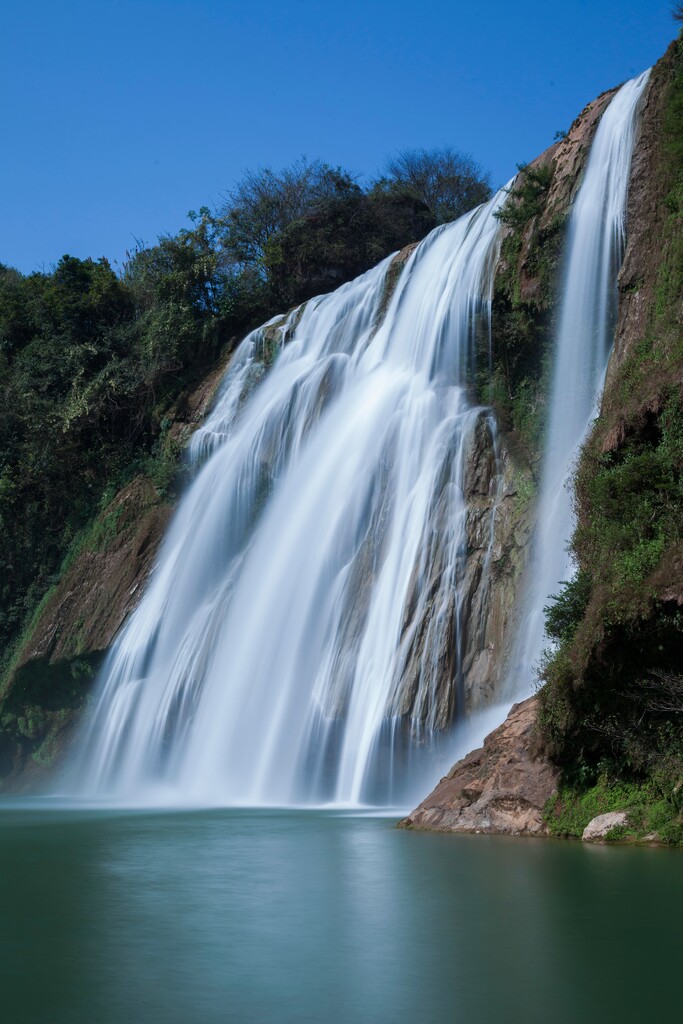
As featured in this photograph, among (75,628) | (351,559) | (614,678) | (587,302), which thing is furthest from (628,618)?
(75,628)

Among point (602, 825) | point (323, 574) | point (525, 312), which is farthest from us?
point (525, 312)

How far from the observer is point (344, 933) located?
7.55 m

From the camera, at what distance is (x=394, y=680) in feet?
58.7

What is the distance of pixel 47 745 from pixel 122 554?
17.1 ft

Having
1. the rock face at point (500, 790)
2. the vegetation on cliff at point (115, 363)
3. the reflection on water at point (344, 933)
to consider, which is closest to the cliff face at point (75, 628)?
the vegetation on cliff at point (115, 363)

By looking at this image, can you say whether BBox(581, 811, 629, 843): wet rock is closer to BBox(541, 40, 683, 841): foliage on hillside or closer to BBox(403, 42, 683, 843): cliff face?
BBox(403, 42, 683, 843): cliff face

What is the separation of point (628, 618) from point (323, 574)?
1011 centimetres

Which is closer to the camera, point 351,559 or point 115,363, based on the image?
point 351,559

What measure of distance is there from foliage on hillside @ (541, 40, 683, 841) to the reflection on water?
3.71ft

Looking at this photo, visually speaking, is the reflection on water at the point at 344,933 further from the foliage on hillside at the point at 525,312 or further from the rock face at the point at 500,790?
the foliage on hillside at the point at 525,312

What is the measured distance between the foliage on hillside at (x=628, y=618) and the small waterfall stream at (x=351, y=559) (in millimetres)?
4392

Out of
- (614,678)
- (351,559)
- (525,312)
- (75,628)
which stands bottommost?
(614,678)

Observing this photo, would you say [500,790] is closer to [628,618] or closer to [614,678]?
[614,678]

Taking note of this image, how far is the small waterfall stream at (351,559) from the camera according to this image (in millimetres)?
18094
